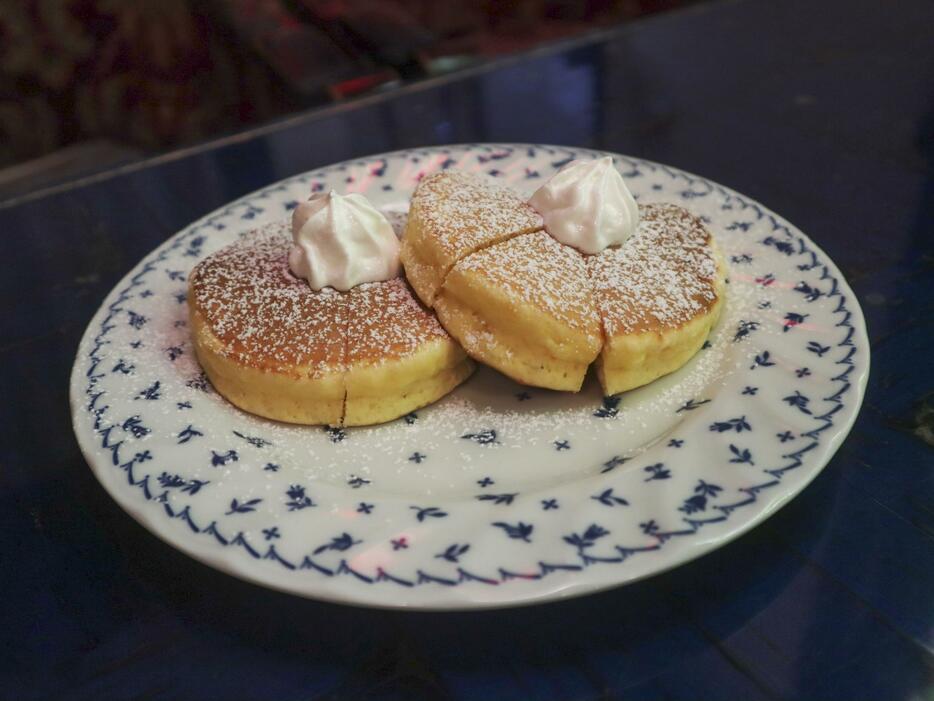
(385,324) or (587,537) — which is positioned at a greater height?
(385,324)

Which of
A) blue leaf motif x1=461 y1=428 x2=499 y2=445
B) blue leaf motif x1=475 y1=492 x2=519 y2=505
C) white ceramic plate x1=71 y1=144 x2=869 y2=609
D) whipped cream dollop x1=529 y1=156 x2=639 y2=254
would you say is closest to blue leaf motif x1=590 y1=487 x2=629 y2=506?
white ceramic plate x1=71 y1=144 x2=869 y2=609

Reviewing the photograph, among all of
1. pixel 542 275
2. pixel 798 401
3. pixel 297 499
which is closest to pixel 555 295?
pixel 542 275

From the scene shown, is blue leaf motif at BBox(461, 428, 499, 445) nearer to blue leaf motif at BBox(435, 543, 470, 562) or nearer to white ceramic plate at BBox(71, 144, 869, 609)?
white ceramic plate at BBox(71, 144, 869, 609)

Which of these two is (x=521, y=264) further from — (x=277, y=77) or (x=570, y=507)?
(x=277, y=77)

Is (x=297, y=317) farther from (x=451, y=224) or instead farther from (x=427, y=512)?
(x=427, y=512)

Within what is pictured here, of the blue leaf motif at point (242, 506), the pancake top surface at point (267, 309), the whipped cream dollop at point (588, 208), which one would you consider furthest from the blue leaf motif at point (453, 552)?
the whipped cream dollop at point (588, 208)

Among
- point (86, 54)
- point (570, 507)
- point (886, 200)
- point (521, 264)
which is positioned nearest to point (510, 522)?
point (570, 507)
